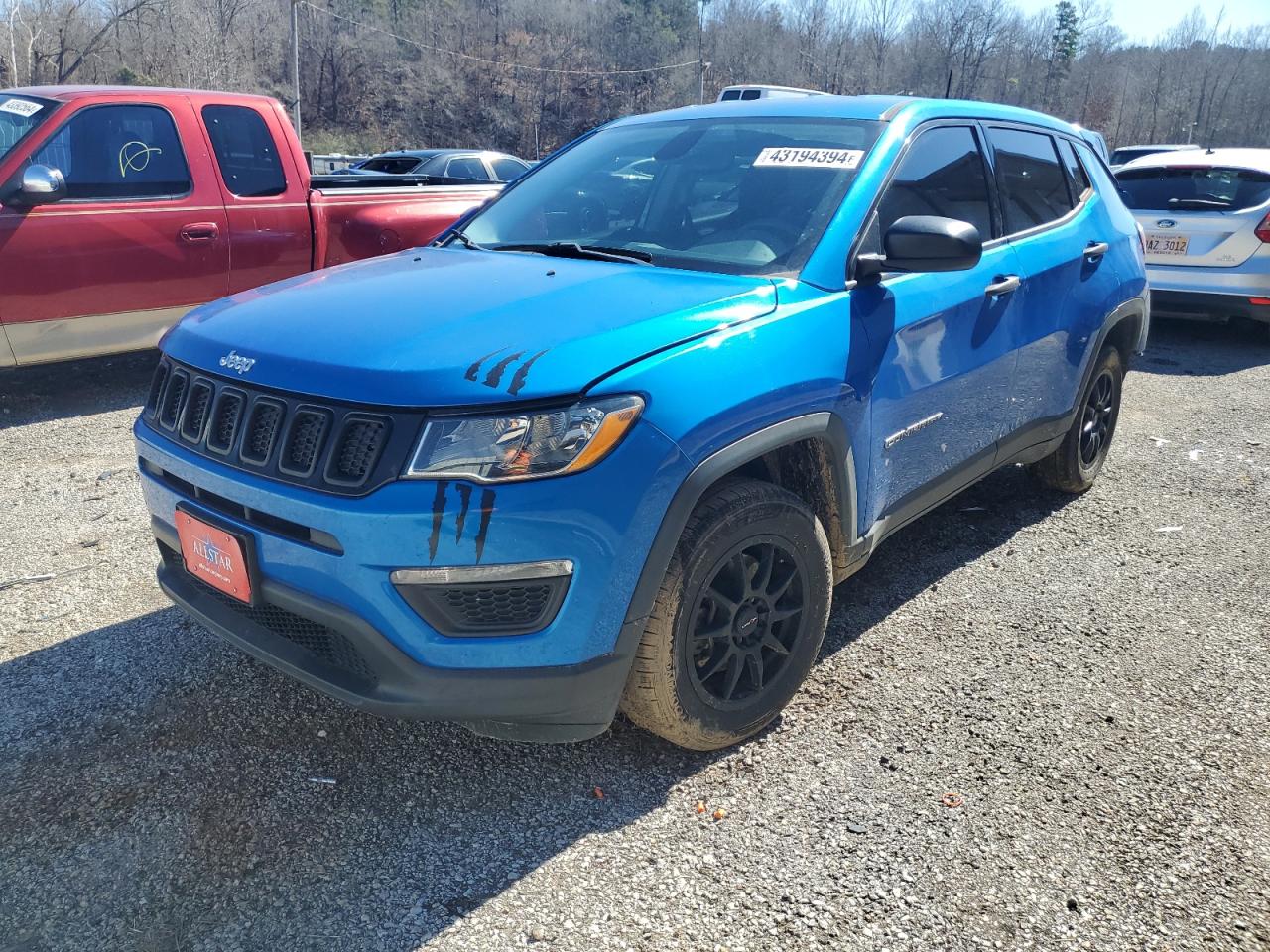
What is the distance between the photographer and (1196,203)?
8328mm

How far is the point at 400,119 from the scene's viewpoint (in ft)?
213

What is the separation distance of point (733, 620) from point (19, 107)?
5.75 metres

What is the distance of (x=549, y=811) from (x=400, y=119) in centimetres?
6870

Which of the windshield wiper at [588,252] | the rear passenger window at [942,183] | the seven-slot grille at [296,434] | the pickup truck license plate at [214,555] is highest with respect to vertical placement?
the rear passenger window at [942,183]

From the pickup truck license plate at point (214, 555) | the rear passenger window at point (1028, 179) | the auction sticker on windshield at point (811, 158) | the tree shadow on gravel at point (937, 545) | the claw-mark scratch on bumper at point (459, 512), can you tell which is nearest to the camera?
the claw-mark scratch on bumper at point (459, 512)

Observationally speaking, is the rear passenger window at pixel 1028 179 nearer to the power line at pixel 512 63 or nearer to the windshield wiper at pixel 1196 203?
the windshield wiper at pixel 1196 203

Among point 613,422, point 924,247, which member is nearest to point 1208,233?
point 924,247

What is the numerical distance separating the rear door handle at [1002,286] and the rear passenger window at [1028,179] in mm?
269

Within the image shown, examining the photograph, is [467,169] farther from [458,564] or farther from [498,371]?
[458,564]

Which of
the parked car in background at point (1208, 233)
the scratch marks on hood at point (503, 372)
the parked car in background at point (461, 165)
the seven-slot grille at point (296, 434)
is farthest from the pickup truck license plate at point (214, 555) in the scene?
the parked car in background at point (461, 165)

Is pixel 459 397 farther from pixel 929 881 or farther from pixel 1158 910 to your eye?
pixel 1158 910

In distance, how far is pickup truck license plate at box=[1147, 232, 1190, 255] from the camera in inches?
326

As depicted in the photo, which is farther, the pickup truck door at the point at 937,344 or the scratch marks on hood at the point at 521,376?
the pickup truck door at the point at 937,344

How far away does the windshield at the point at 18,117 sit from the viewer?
569cm
